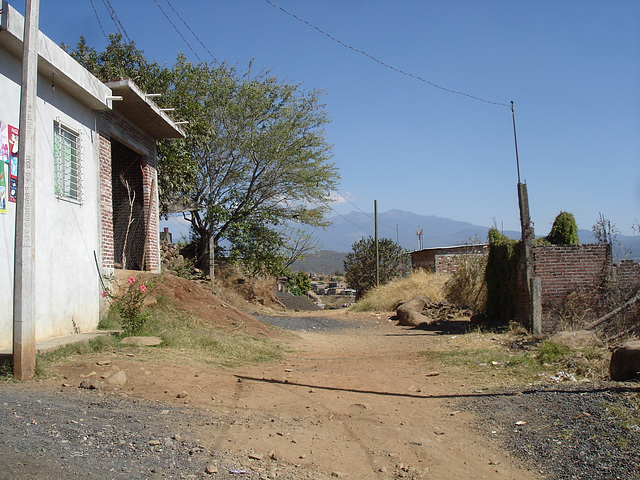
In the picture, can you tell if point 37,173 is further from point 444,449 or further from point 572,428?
point 572,428

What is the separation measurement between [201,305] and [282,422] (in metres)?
7.30

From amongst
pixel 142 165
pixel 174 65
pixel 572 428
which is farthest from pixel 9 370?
pixel 174 65

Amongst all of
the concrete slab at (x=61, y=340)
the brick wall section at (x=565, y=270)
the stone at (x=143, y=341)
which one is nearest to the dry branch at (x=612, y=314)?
the brick wall section at (x=565, y=270)

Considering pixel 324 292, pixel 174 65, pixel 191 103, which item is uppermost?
pixel 174 65

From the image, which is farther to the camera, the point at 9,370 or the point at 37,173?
the point at 37,173

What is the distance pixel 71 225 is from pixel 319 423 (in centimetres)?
602

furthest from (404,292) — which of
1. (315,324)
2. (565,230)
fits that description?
(565,230)

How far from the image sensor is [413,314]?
17516 millimetres

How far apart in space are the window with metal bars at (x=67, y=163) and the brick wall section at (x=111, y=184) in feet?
2.68

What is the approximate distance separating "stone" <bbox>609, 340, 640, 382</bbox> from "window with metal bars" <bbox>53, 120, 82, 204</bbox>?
Result: 8.42 m

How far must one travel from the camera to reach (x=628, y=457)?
13.7 ft

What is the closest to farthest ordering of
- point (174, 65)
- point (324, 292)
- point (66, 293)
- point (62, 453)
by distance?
point (62, 453) < point (66, 293) < point (174, 65) < point (324, 292)

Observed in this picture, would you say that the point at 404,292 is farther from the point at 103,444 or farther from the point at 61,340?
the point at 103,444

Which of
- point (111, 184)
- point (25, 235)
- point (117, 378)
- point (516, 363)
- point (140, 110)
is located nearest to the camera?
point (25, 235)
